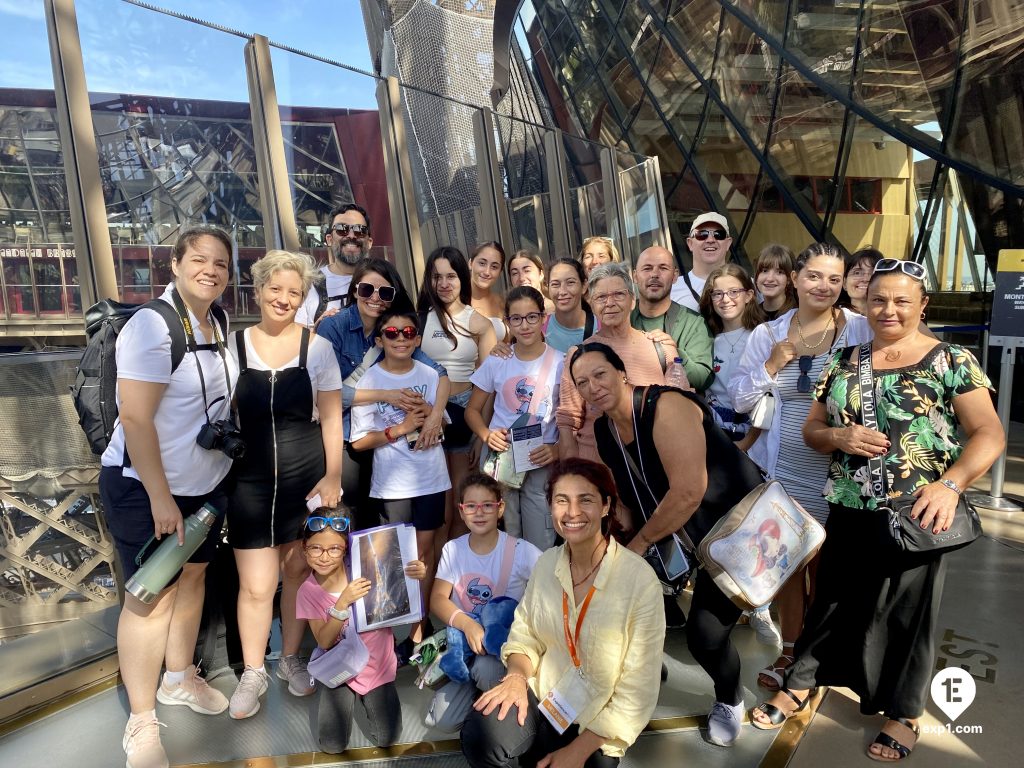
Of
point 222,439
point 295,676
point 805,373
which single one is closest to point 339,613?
point 295,676

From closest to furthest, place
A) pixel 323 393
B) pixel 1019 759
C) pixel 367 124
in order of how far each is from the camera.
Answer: pixel 1019 759
pixel 323 393
pixel 367 124

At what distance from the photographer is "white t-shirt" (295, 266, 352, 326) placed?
3994mm

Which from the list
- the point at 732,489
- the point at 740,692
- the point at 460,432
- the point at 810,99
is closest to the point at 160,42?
the point at 460,432

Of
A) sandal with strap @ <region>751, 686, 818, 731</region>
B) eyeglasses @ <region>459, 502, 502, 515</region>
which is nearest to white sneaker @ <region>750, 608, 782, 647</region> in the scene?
sandal with strap @ <region>751, 686, 818, 731</region>

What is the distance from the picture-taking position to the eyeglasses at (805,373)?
314 cm

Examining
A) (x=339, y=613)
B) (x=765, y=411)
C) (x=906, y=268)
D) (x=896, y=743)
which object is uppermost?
(x=906, y=268)

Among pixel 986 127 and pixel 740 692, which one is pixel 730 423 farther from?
pixel 986 127

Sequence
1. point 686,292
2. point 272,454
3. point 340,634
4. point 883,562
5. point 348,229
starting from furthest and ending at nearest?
Answer: point 686,292 < point 348,229 < point 272,454 < point 340,634 < point 883,562

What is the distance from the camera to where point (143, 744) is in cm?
264

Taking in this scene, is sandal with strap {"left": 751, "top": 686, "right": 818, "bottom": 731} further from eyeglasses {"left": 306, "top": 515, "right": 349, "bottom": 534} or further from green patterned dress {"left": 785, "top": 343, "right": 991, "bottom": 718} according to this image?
eyeglasses {"left": 306, "top": 515, "right": 349, "bottom": 534}

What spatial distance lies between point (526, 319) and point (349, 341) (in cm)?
94

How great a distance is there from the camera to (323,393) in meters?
3.12

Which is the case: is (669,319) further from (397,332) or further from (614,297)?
(397,332)

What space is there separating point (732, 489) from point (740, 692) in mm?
845
